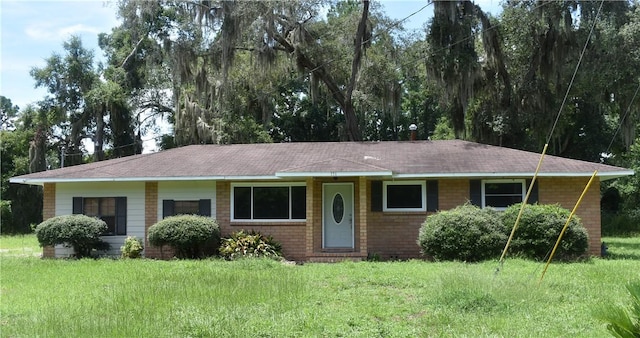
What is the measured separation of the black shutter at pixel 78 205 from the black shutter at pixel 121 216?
108 cm

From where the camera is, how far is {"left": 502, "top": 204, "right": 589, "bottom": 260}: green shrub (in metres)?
16.0

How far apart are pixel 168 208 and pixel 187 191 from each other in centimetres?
76

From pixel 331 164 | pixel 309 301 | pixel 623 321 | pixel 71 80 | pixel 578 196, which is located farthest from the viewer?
pixel 71 80

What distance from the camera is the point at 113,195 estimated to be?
19.7 meters

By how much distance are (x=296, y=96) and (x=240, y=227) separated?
22.7 m

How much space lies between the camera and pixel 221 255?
1809cm

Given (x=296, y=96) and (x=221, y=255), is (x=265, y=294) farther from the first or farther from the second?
(x=296, y=96)

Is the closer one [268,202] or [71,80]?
[268,202]

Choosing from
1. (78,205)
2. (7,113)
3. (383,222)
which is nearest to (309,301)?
(383,222)

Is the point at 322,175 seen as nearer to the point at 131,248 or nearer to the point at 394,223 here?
the point at 394,223

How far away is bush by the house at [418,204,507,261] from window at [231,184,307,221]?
405 centimetres

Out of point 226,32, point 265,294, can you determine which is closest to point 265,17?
point 226,32

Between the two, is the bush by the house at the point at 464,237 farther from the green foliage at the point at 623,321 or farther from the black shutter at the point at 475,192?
the green foliage at the point at 623,321

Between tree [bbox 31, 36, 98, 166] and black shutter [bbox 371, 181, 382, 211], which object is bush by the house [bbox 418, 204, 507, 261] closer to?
black shutter [bbox 371, 181, 382, 211]
